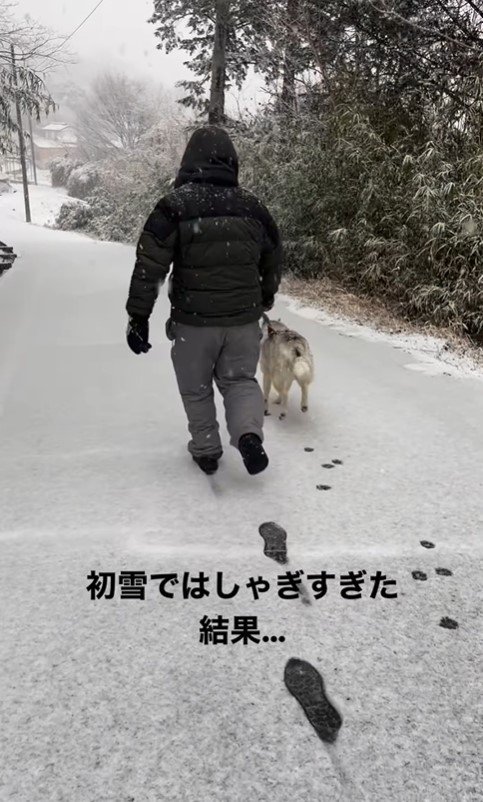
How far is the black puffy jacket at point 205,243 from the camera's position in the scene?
2.49 m

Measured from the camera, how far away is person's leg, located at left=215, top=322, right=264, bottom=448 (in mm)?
2625

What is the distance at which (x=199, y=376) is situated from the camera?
2705 millimetres

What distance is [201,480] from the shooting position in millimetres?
2805

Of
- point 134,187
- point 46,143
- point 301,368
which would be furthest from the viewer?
point 46,143

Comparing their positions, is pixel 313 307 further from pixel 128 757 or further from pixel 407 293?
pixel 128 757

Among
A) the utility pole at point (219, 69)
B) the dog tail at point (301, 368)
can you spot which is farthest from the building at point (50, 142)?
the dog tail at point (301, 368)

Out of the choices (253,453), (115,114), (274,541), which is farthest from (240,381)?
(115,114)

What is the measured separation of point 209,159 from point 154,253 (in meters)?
0.52

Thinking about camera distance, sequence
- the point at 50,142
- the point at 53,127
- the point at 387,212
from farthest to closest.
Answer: the point at 53,127
the point at 50,142
the point at 387,212

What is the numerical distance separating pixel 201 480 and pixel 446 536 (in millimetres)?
1209

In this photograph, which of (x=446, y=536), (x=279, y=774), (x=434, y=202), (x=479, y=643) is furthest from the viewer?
(x=434, y=202)

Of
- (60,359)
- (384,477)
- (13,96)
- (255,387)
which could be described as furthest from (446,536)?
(13,96)

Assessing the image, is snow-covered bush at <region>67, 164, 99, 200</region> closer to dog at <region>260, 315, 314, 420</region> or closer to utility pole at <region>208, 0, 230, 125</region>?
utility pole at <region>208, 0, 230, 125</region>

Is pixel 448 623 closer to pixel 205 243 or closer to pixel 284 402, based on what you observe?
pixel 205 243
